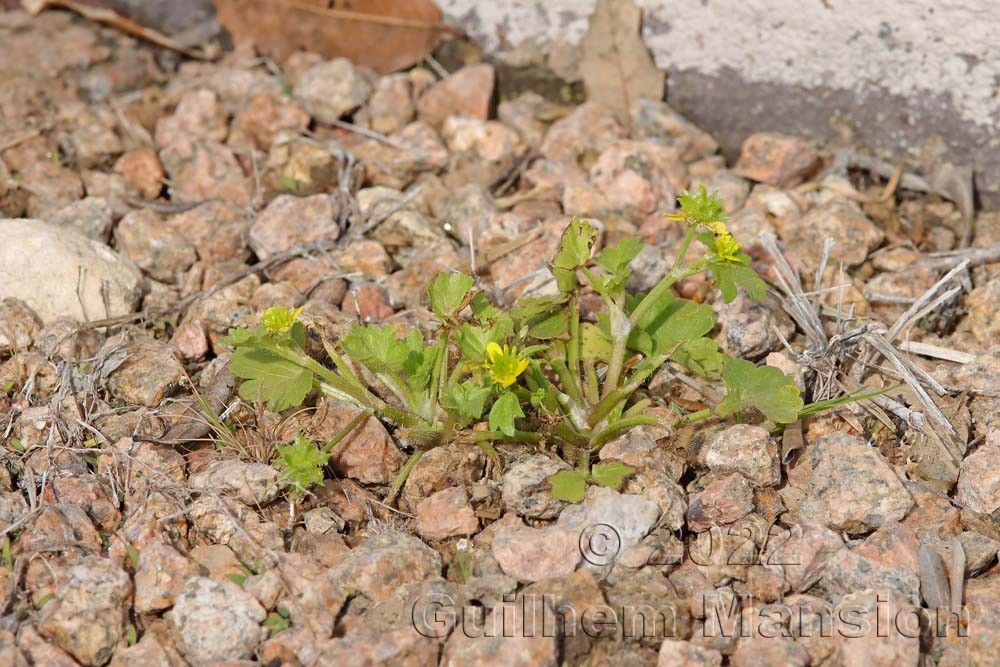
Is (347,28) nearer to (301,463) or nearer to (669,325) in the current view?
(669,325)

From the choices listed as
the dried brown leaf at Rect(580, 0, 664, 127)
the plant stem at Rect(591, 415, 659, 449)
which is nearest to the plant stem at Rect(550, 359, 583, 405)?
the plant stem at Rect(591, 415, 659, 449)

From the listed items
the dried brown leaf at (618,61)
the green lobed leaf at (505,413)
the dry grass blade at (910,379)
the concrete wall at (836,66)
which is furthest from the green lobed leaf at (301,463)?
the concrete wall at (836,66)

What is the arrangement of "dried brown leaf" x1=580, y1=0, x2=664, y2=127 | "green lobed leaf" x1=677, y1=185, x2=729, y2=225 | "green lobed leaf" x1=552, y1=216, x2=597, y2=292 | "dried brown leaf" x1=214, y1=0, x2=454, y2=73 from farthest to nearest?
"dried brown leaf" x1=214, y1=0, x2=454, y2=73 < "dried brown leaf" x1=580, y1=0, x2=664, y2=127 < "green lobed leaf" x1=552, y1=216, x2=597, y2=292 < "green lobed leaf" x1=677, y1=185, x2=729, y2=225

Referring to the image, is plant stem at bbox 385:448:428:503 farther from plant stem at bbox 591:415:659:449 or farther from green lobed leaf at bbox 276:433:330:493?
plant stem at bbox 591:415:659:449

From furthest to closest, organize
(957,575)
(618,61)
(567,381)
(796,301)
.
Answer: (618,61) → (796,301) → (567,381) → (957,575)

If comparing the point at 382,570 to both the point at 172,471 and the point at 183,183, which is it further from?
the point at 183,183

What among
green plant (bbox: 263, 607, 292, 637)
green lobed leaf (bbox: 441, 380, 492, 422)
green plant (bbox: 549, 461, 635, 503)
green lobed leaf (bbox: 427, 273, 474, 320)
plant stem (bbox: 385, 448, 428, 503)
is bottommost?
green plant (bbox: 263, 607, 292, 637)

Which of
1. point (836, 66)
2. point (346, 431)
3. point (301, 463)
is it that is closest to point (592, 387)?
point (346, 431)
